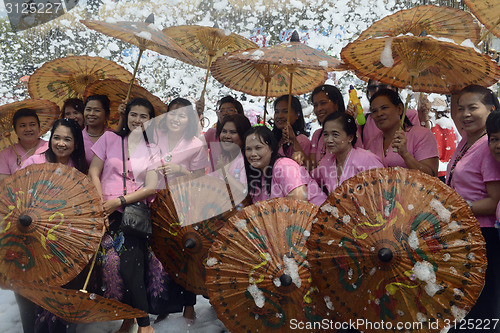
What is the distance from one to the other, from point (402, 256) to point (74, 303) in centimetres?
192

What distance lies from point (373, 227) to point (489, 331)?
3.74 ft

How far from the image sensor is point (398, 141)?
290 centimetres

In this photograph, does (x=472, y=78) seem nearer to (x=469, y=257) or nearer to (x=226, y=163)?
(x=469, y=257)

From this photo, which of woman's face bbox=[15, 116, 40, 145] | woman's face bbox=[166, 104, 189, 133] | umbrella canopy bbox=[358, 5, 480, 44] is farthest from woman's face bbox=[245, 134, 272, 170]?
woman's face bbox=[15, 116, 40, 145]

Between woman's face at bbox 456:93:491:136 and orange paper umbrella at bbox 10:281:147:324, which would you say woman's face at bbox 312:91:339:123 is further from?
orange paper umbrella at bbox 10:281:147:324

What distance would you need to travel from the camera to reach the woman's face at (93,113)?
3549 mm

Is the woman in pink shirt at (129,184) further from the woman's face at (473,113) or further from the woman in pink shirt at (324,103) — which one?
the woman's face at (473,113)

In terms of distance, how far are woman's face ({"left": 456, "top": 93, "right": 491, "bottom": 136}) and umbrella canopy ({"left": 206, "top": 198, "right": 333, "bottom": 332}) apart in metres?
1.18

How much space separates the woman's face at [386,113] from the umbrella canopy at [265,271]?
110cm

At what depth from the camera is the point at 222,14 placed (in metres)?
11.6

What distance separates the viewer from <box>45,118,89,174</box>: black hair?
312 centimetres

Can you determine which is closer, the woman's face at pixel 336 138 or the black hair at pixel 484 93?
the black hair at pixel 484 93

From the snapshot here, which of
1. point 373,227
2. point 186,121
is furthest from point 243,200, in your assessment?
point 373,227

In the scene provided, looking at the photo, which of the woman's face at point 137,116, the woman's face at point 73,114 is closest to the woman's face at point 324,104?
the woman's face at point 137,116
